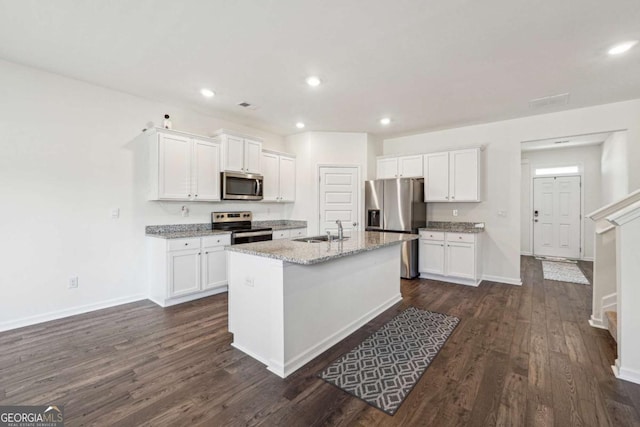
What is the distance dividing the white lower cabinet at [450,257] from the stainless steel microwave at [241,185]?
3016 millimetres

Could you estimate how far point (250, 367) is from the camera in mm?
2285

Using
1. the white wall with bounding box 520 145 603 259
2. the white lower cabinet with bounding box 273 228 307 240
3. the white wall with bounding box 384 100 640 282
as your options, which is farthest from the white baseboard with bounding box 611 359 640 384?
the white wall with bounding box 520 145 603 259

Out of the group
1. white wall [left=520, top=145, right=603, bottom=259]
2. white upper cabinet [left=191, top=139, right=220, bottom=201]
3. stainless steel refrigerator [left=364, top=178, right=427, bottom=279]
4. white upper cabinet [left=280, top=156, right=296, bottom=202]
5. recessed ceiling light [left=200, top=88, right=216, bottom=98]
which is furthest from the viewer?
white wall [left=520, top=145, right=603, bottom=259]

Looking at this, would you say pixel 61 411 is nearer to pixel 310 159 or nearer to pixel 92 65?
pixel 92 65

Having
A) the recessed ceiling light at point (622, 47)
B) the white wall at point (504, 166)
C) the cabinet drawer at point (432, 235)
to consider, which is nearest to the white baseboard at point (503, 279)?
the white wall at point (504, 166)

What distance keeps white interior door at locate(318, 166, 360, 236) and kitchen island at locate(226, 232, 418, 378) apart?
8.53 feet

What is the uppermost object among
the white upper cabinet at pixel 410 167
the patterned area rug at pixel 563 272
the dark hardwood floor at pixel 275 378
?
the white upper cabinet at pixel 410 167

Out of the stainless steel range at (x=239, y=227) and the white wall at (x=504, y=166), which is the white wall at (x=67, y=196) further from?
the white wall at (x=504, y=166)

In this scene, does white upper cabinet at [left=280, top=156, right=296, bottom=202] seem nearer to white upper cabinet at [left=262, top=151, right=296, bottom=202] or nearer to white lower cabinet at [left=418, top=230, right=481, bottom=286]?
white upper cabinet at [left=262, top=151, right=296, bottom=202]

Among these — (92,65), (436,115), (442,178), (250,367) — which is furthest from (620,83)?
(92,65)

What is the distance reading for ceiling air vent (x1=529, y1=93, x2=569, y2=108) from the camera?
370 cm

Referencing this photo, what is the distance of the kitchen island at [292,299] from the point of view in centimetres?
220

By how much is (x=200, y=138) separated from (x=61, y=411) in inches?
130

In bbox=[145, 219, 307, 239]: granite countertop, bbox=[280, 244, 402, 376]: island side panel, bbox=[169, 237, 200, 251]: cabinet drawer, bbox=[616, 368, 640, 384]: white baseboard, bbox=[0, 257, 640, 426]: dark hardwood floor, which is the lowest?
bbox=[0, 257, 640, 426]: dark hardwood floor
